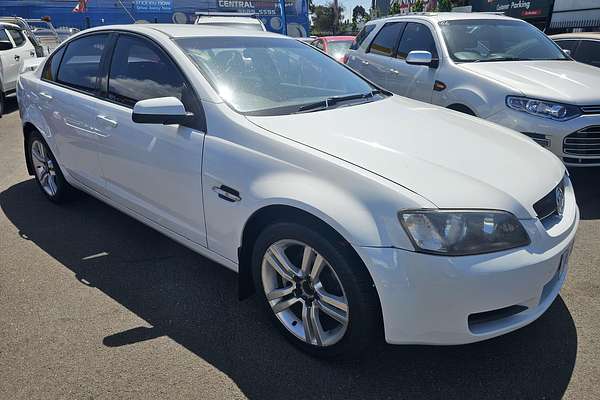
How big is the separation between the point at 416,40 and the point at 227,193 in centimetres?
446

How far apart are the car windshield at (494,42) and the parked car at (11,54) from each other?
27.9ft

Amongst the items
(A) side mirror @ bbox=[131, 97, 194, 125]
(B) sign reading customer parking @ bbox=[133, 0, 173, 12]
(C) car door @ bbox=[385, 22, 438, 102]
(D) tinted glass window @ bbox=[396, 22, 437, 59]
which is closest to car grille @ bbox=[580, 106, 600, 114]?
(C) car door @ bbox=[385, 22, 438, 102]

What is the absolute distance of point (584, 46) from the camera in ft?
24.7

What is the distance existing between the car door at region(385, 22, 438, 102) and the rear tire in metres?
4.01

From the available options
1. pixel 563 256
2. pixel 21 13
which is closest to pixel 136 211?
pixel 563 256

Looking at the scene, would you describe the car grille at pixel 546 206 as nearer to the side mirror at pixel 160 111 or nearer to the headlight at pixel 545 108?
the side mirror at pixel 160 111

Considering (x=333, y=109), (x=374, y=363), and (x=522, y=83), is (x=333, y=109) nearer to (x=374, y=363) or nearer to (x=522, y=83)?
(x=374, y=363)

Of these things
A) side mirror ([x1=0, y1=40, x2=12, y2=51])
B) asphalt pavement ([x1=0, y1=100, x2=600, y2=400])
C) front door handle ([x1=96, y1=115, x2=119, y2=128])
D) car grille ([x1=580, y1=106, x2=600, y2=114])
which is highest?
side mirror ([x1=0, y1=40, x2=12, y2=51])

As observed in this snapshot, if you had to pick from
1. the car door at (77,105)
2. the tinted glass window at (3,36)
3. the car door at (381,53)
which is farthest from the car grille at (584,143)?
the tinted glass window at (3,36)

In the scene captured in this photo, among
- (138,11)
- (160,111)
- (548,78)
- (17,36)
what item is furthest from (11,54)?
(138,11)

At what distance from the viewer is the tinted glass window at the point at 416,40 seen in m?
5.90

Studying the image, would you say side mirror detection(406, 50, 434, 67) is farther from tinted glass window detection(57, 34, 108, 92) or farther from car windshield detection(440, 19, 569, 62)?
tinted glass window detection(57, 34, 108, 92)

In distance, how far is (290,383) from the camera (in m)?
2.38

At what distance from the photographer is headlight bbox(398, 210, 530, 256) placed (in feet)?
6.73
